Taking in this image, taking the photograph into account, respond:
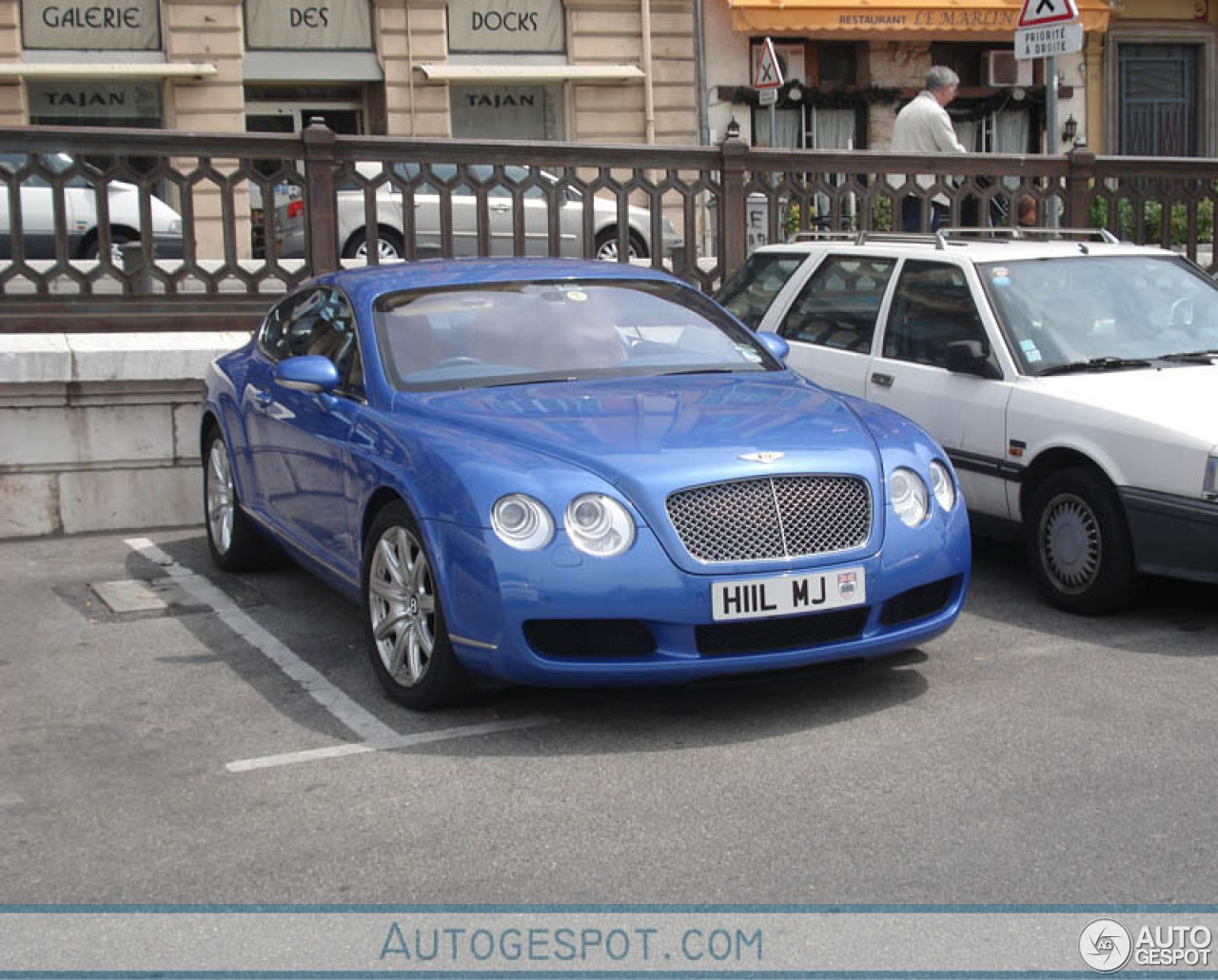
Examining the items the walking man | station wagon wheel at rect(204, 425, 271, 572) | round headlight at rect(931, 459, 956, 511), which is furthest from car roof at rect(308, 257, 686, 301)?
the walking man

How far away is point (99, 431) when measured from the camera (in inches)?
373

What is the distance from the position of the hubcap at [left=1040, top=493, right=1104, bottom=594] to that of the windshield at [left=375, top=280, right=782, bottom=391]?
1.29m

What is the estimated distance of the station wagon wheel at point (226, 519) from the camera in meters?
8.06

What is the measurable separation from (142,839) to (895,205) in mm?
8414

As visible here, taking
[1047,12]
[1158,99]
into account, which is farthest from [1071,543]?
[1158,99]

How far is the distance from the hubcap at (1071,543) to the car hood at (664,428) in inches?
49.5

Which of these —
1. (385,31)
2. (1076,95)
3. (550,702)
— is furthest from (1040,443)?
(1076,95)

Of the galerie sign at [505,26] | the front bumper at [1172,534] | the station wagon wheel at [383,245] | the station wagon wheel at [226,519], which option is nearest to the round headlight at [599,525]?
the front bumper at [1172,534]

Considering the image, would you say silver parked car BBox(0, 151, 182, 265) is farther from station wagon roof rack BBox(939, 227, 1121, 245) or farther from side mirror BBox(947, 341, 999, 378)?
side mirror BBox(947, 341, 999, 378)

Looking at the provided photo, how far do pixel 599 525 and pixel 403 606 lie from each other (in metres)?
0.84

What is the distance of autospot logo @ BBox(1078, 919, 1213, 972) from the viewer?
368 centimetres

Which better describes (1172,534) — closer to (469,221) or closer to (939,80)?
(939,80)

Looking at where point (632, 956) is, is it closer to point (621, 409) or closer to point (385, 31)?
point (621, 409)

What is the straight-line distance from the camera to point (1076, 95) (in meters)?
27.0
